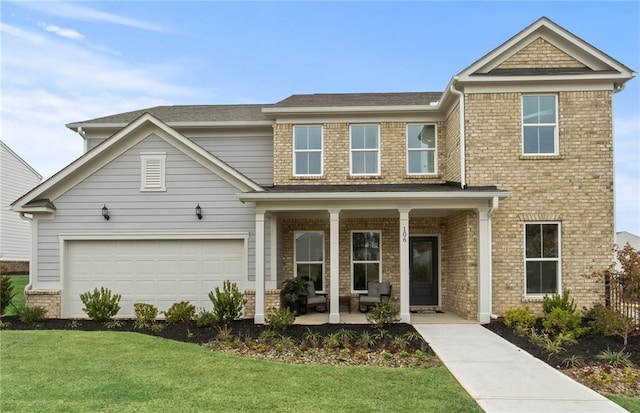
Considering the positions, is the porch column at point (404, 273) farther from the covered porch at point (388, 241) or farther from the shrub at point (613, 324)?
the shrub at point (613, 324)

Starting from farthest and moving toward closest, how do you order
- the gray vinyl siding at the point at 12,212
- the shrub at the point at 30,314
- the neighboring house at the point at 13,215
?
the gray vinyl siding at the point at 12,212, the neighboring house at the point at 13,215, the shrub at the point at 30,314

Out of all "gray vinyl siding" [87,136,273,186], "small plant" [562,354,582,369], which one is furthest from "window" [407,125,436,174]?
"small plant" [562,354,582,369]

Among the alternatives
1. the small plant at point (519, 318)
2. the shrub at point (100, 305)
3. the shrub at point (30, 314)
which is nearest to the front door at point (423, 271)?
the small plant at point (519, 318)

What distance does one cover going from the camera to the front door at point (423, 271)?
15.0 meters

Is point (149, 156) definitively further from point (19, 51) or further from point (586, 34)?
point (586, 34)

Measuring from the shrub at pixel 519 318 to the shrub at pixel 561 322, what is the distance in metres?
0.44

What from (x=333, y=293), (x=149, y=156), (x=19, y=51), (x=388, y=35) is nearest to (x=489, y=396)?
(x=333, y=293)

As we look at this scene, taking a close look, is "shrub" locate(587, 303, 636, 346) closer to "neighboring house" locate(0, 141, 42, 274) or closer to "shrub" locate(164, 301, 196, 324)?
"shrub" locate(164, 301, 196, 324)

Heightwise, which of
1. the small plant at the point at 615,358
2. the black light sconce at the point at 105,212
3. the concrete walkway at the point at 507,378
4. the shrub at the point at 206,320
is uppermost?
the black light sconce at the point at 105,212

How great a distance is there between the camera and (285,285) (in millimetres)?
13625

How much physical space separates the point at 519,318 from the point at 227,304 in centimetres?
680

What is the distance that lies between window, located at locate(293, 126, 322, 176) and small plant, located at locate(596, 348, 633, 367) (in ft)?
29.5

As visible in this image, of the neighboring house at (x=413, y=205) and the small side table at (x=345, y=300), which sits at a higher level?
the neighboring house at (x=413, y=205)

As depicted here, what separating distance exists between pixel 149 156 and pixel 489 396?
1028 cm
